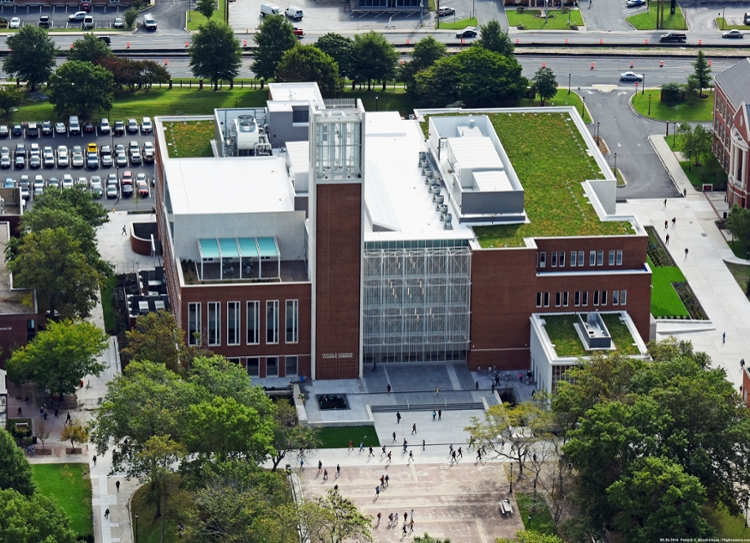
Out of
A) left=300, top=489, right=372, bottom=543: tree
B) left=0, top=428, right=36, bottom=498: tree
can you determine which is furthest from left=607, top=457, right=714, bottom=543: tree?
left=0, top=428, right=36, bottom=498: tree

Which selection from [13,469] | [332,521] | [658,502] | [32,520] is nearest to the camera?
[32,520]

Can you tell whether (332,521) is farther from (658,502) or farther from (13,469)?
(13,469)

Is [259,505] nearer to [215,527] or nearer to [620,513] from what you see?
[215,527]

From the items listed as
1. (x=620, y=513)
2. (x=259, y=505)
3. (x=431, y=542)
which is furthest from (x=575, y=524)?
(x=259, y=505)

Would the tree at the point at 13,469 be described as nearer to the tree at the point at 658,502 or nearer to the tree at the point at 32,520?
the tree at the point at 32,520

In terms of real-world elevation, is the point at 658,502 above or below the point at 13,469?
below

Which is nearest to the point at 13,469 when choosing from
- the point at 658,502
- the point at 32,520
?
the point at 32,520
